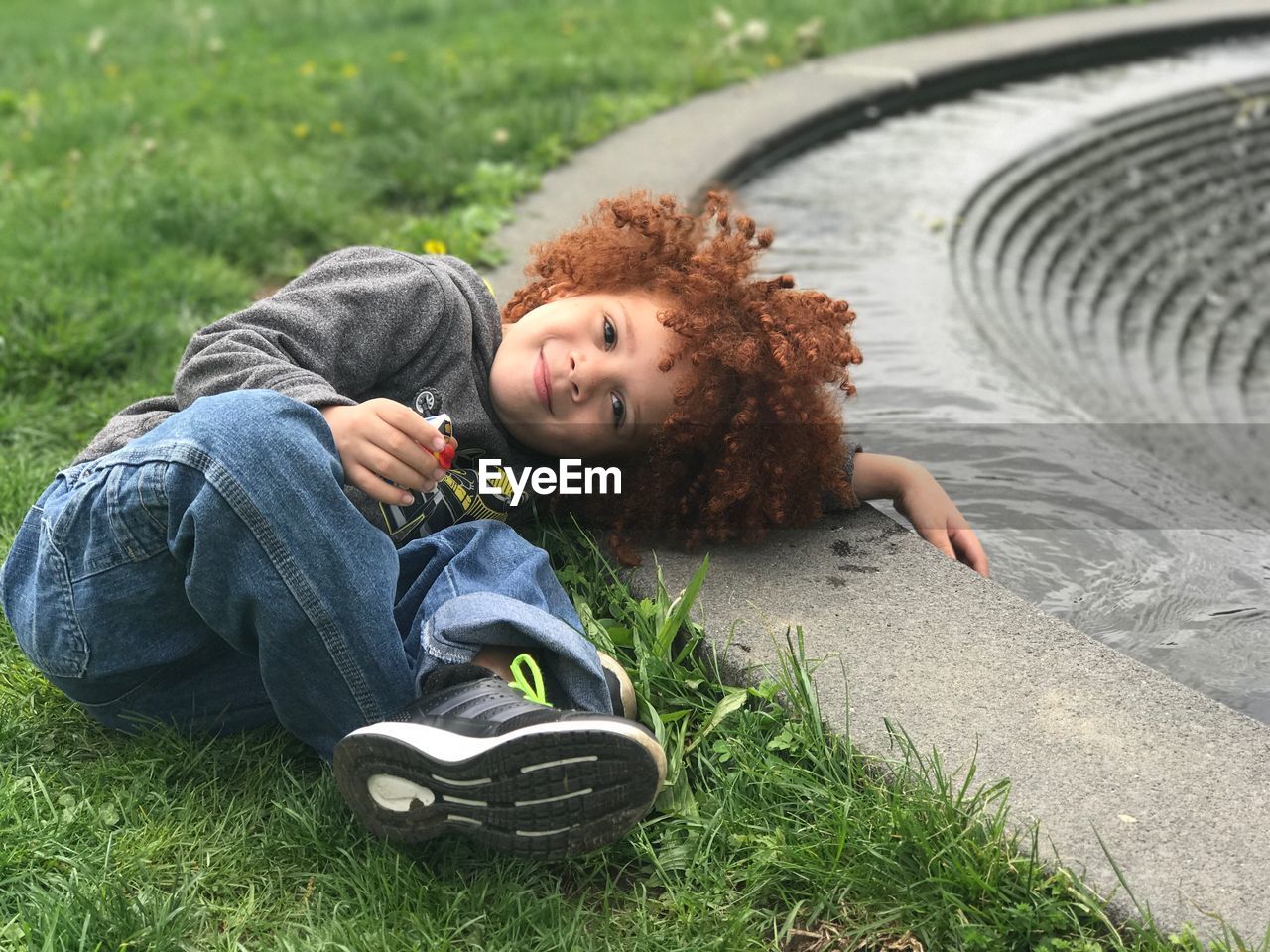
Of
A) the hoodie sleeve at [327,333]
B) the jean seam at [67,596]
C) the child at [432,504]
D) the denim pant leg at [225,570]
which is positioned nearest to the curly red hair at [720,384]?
the child at [432,504]

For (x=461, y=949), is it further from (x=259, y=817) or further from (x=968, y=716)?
(x=968, y=716)

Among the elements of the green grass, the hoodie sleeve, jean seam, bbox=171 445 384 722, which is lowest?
the green grass

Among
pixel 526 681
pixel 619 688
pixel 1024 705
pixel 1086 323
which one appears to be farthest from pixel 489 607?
pixel 1086 323

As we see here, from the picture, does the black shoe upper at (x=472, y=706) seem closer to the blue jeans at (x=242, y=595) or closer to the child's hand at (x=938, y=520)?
the blue jeans at (x=242, y=595)

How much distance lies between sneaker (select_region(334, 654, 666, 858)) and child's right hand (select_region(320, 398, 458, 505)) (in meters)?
0.37

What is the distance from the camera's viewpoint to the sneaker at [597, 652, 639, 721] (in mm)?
2066

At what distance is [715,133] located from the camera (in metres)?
5.42

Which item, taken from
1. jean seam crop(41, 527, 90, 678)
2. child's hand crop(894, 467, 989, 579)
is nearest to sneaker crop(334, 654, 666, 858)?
jean seam crop(41, 527, 90, 678)

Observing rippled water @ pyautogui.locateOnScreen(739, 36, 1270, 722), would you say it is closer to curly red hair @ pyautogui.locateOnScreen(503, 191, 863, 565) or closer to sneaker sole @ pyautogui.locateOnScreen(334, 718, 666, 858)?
curly red hair @ pyautogui.locateOnScreen(503, 191, 863, 565)

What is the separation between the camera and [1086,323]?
16.8ft

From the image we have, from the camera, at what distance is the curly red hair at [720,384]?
7.68 feet

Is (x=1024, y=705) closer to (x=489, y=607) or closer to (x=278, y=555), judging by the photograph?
(x=489, y=607)

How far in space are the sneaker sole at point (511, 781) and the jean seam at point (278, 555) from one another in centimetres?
16

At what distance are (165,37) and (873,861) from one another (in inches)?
260
